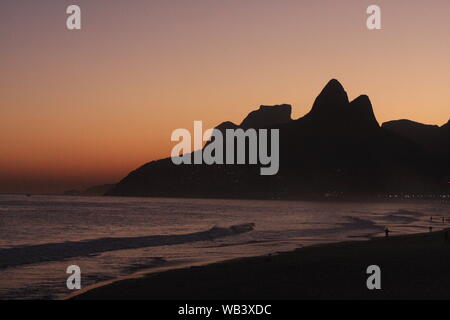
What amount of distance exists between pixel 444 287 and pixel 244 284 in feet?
24.6

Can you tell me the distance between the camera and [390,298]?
57.9 ft

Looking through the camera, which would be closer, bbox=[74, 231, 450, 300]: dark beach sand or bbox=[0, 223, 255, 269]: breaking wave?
bbox=[74, 231, 450, 300]: dark beach sand

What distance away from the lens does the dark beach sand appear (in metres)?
19.1

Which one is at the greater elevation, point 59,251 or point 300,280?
point 300,280

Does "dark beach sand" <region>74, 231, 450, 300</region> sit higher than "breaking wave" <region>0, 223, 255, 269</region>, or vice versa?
"dark beach sand" <region>74, 231, 450, 300</region>

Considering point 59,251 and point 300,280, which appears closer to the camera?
point 300,280

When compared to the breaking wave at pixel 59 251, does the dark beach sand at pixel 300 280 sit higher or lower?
higher

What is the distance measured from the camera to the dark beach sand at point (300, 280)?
19141 mm

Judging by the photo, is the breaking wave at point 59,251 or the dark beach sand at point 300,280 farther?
the breaking wave at point 59,251

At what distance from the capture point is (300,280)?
2225 cm
